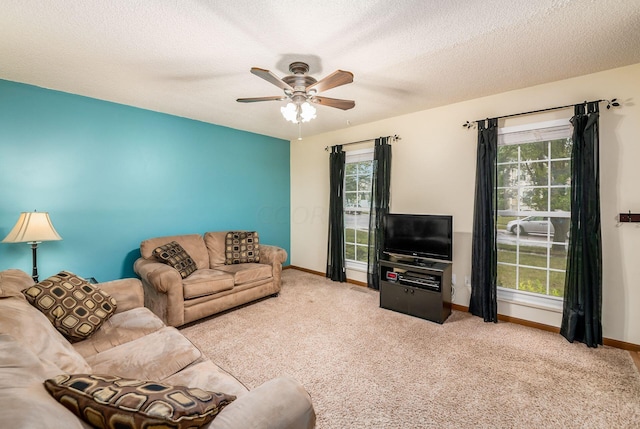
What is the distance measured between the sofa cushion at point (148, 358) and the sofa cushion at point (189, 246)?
1.95 meters

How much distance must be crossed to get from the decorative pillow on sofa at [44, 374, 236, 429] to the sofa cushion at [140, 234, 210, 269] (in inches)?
115

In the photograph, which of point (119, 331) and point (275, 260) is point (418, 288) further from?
point (119, 331)

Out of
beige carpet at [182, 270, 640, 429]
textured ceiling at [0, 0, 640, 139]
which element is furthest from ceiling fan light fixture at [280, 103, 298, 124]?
beige carpet at [182, 270, 640, 429]

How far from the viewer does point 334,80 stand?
2.08 metres

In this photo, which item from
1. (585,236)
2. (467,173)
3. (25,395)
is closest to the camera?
(25,395)

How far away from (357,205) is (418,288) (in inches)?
72.2

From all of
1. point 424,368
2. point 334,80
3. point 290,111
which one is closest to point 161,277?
point 290,111

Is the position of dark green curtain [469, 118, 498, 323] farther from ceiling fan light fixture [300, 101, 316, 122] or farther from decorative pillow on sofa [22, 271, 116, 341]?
decorative pillow on sofa [22, 271, 116, 341]

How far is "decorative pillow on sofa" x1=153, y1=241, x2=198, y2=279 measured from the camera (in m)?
3.31

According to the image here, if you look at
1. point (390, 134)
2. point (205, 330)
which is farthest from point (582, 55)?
point (205, 330)

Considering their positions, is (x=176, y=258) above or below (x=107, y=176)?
below

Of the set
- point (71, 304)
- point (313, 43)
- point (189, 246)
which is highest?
point (313, 43)

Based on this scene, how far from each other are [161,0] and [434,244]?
3412mm

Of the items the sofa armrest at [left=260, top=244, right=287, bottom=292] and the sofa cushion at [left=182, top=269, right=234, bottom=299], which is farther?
the sofa armrest at [left=260, top=244, right=287, bottom=292]
